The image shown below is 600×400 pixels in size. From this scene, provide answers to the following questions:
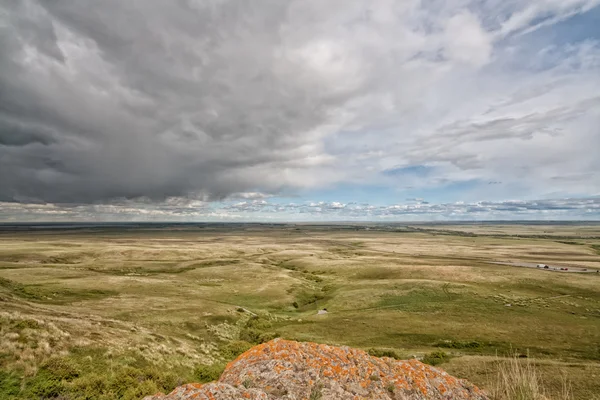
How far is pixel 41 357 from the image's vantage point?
18312 millimetres

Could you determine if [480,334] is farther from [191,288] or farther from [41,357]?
[191,288]

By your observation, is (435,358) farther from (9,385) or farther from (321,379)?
(9,385)

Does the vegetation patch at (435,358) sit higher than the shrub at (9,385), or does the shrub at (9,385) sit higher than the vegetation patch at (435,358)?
the shrub at (9,385)

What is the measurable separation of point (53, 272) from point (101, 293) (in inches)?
1422

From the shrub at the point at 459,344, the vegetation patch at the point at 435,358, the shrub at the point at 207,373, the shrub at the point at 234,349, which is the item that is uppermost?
the shrub at the point at 207,373

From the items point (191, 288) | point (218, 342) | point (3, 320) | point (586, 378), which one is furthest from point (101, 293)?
point (586, 378)

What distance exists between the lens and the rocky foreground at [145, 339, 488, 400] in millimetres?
10820

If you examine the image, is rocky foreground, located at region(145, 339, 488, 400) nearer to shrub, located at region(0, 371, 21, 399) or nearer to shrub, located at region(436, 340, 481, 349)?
shrub, located at region(0, 371, 21, 399)

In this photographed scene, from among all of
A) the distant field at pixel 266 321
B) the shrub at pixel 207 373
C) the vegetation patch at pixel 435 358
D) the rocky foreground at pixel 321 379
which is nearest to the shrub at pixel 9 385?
the distant field at pixel 266 321

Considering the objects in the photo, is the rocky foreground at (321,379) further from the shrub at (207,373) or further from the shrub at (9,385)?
the shrub at (9,385)

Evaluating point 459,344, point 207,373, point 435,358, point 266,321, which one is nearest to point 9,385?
point 207,373

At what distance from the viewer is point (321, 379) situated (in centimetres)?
1217

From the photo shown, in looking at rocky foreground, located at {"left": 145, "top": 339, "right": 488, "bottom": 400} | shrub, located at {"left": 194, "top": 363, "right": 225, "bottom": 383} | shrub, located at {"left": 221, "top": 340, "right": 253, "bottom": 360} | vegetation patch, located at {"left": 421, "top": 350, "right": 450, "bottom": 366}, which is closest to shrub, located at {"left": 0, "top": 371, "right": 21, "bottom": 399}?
shrub, located at {"left": 194, "top": 363, "right": 225, "bottom": 383}

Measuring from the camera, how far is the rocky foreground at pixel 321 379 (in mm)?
10820
